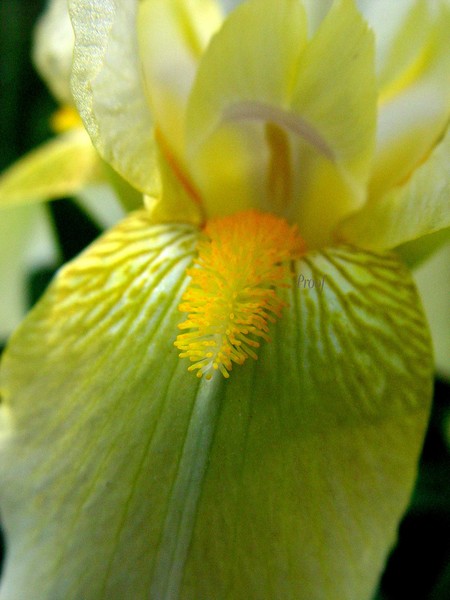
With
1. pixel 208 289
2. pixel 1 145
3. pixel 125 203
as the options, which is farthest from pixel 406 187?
pixel 1 145

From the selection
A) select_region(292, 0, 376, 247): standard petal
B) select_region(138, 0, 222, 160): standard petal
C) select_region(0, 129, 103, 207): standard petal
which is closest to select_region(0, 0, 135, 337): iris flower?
select_region(0, 129, 103, 207): standard petal

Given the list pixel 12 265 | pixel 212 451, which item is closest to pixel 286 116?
pixel 212 451

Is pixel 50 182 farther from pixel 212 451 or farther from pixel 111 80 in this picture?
pixel 212 451

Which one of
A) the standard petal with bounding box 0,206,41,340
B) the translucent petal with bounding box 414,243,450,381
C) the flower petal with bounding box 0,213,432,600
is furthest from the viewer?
the standard petal with bounding box 0,206,41,340

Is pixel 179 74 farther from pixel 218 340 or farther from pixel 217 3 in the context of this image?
pixel 218 340

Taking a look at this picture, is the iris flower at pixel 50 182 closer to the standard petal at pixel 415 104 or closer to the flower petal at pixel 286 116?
the flower petal at pixel 286 116

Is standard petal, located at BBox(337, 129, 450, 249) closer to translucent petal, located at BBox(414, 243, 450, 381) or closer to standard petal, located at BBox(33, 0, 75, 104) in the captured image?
translucent petal, located at BBox(414, 243, 450, 381)
